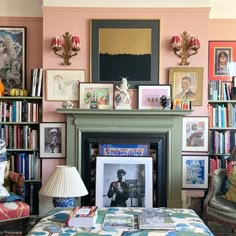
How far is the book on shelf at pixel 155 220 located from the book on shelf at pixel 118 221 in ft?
0.22

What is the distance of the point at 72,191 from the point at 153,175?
1644mm

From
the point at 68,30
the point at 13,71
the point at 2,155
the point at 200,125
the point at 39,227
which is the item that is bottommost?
the point at 39,227

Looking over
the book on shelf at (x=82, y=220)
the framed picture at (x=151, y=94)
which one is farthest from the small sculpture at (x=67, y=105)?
the book on shelf at (x=82, y=220)

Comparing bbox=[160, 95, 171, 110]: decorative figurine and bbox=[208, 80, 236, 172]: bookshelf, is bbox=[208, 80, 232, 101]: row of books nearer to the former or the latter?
bbox=[208, 80, 236, 172]: bookshelf

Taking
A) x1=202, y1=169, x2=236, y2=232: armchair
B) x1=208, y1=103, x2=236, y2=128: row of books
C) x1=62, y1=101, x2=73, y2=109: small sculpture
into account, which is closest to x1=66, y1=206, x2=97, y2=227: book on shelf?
x1=202, y1=169, x2=236, y2=232: armchair

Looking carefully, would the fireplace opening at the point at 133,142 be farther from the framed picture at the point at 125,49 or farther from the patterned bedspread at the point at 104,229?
the patterned bedspread at the point at 104,229

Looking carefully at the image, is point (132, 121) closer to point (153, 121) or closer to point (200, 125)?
point (153, 121)

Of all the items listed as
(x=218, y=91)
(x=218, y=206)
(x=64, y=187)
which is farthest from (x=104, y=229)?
(x=218, y=91)

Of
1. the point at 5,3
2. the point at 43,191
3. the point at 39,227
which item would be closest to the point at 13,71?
the point at 5,3

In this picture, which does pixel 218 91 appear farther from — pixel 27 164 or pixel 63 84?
pixel 27 164

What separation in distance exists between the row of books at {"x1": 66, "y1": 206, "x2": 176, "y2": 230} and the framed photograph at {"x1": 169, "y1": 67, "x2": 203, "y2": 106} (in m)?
2.00

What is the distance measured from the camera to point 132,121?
427 centimetres

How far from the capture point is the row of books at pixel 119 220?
2393 millimetres

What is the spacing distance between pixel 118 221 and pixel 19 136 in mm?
2400
